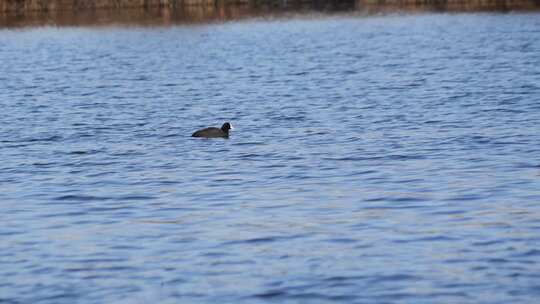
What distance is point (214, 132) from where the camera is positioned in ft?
89.7

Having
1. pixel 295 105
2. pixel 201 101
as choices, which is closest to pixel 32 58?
pixel 201 101

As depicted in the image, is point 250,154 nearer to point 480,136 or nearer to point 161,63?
point 480,136

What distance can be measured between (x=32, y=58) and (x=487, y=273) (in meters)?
49.0

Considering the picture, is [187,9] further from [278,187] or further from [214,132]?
[278,187]

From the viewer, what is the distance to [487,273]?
46.0 feet

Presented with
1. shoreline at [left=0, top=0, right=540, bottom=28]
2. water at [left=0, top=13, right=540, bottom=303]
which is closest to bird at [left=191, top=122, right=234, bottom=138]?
water at [left=0, top=13, right=540, bottom=303]

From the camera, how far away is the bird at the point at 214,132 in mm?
27344

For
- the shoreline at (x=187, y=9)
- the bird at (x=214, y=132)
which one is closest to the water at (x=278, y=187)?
the bird at (x=214, y=132)

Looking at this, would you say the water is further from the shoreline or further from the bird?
the shoreline

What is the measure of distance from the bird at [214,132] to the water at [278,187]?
560 millimetres

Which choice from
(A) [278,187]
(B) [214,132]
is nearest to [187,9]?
(B) [214,132]

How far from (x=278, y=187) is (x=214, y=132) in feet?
23.4

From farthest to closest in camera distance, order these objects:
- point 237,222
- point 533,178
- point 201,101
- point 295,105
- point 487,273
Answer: point 201,101
point 295,105
point 533,178
point 237,222
point 487,273

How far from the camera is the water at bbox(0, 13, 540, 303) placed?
14.1 m
